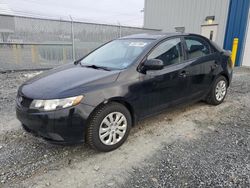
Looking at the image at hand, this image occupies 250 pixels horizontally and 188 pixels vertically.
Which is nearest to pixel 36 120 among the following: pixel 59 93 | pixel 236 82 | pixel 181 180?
pixel 59 93

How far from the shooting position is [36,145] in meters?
2.82

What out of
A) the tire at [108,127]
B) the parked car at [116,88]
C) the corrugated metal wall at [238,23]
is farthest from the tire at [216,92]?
the corrugated metal wall at [238,23]

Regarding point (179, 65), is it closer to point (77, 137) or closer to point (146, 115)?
point (146, 115)

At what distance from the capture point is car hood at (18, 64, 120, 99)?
2.38m

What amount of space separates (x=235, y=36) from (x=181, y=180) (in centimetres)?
Answer: 979

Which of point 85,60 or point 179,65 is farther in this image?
point 85,60

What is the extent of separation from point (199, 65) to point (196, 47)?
14.6 inches

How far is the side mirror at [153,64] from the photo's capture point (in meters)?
2.84

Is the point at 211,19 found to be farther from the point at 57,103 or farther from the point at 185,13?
the point at 57,103

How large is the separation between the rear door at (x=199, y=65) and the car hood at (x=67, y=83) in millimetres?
1538

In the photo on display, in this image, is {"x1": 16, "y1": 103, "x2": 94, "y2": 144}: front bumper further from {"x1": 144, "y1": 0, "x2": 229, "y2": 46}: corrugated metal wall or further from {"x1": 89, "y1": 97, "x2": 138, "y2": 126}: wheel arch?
{"x1": 144, "y1": 0, "x2": 229, "y2": 46}: corrugated metal wall

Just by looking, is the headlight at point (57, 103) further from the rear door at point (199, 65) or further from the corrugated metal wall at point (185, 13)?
the corrugated metal wall at point (185, 13)

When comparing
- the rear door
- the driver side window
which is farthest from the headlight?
the rear door

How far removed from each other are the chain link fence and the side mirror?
607 cm
